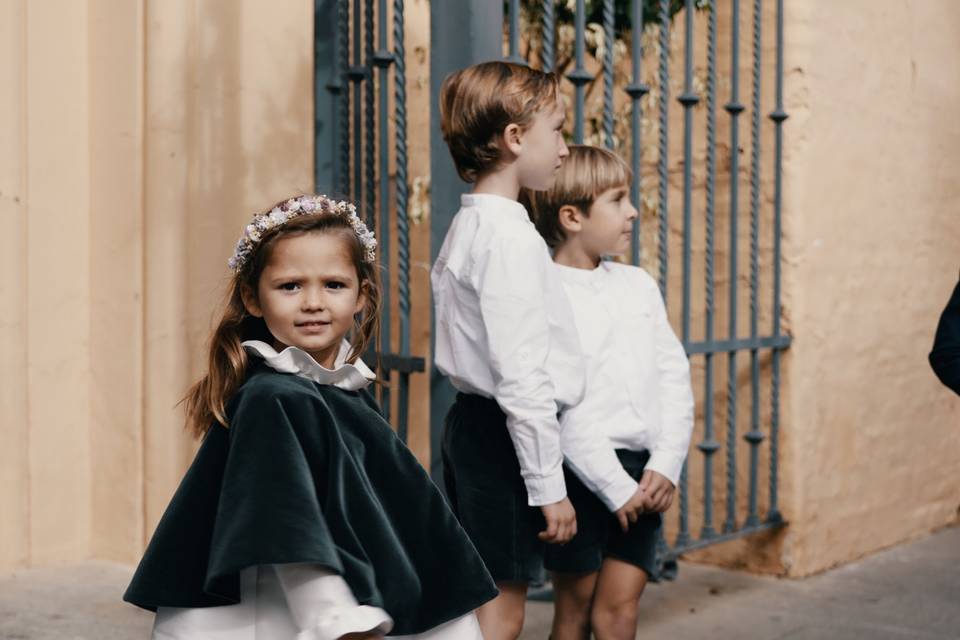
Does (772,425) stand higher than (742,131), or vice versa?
(742,131)

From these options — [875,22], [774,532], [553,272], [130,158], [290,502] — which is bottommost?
[774,532]

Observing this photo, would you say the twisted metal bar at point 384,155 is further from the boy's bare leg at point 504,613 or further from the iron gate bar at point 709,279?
the iron gate bar at point 709,279

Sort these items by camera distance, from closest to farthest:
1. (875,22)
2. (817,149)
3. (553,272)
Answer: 1. (553,272)
2. (817,149)
3. (875,22)

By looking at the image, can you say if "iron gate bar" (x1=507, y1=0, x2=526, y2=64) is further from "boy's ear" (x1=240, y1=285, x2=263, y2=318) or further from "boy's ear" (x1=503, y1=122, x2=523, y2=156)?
"boy's ear" (x1=240, y1=285, x2=263, y2=318)

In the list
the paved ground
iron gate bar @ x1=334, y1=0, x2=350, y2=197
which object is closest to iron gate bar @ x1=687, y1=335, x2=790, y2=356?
the paved ground

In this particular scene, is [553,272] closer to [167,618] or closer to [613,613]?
[613,613]

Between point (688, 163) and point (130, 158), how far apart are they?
5.81ft

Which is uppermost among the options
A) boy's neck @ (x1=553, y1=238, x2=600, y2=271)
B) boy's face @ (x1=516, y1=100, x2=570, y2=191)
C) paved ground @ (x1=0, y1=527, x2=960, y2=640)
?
boy's face @ (x1=516, y1=100, x2=570, y2=191)

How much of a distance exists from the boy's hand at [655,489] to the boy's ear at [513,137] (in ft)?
2.69

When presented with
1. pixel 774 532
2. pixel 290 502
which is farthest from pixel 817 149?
pixel 290 502

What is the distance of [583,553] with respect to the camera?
319 cm

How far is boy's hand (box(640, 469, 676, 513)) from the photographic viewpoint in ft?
10.5

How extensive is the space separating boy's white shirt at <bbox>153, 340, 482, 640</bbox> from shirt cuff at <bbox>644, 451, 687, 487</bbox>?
1.08m

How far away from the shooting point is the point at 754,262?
4.75 m
